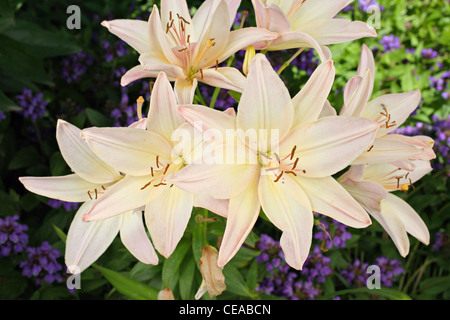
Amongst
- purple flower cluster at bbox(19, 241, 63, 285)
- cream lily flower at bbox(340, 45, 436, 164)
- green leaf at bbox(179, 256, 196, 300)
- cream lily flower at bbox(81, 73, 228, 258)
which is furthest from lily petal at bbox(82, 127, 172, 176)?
purple flower cluster at bbox(19, 241, 63, 285)

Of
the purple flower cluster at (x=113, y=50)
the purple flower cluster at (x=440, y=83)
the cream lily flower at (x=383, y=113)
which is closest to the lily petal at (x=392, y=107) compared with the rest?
the cream lily flower at (x=383, y=113)

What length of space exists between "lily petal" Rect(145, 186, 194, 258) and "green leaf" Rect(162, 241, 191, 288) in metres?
0.42

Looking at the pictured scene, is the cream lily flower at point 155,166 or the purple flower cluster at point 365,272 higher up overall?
the cream lily flower at point 155,166

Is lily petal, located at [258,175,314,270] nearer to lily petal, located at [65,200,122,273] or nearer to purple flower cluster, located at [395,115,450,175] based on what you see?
lily petal, located at [65,200,122,273]

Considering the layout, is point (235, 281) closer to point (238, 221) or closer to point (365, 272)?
point (238, 221)

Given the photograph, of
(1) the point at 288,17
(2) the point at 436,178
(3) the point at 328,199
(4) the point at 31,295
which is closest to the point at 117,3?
(4) the point at 31,295

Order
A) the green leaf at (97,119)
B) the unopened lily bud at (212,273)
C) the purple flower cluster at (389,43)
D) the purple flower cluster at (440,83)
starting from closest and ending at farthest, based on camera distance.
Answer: the unopened lily bud at (212,273) → the green leaf at (97,119) → the purple flower cluster at (440,83) → the purple flower cluster at (389,43)

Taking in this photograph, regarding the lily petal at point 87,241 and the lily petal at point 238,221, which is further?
the lily petal at point 87,241

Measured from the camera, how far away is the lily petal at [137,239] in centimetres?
92

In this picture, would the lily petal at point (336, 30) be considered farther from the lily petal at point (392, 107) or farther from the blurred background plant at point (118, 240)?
the blurred background plant at point (118, 240)

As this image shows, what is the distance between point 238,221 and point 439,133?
63.3 inches

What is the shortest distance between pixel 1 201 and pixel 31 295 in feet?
1.22

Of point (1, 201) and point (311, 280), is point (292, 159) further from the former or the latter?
point (1, 201)

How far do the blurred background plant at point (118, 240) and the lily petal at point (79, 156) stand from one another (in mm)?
286
